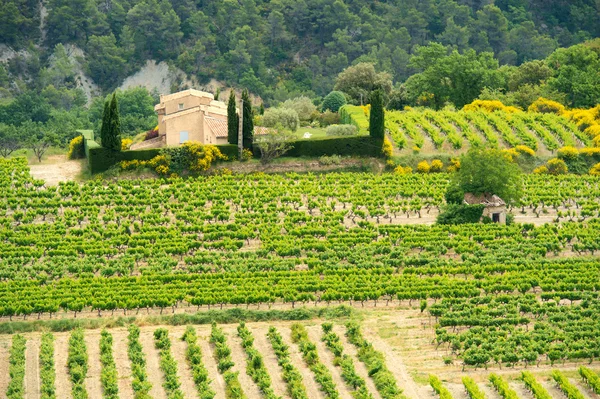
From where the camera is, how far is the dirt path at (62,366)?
2329 inches

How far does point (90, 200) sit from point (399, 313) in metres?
25.1

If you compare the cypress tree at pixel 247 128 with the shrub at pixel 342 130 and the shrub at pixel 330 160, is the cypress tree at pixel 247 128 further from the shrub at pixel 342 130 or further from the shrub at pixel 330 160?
the shrub at pixel 342 130

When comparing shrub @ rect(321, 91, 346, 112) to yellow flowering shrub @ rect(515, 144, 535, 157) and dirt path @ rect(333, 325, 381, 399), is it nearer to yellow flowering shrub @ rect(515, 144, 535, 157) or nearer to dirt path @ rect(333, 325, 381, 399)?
yellow flowering shrub @ rect(515, 144, 535, 157)

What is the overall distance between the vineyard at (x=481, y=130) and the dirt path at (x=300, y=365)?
3310 centimetres

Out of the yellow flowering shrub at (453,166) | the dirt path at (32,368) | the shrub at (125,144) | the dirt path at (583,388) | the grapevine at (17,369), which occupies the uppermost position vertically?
the shrub at (125,144)

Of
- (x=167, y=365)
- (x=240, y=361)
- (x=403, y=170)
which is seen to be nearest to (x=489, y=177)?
(x=403, y=170)

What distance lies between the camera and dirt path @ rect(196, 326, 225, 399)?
Result: 59491mm

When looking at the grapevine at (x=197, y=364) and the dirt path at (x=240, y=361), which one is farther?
the dirt path at (x=240, y=361)

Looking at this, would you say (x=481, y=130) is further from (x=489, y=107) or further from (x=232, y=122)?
(x=232, y=122)

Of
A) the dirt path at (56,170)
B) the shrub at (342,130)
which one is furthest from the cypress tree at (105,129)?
the shrub at (342,130)

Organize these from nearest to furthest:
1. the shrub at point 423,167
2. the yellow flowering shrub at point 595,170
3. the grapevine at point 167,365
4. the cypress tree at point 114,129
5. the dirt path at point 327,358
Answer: the grapevine at point 167,365, the dirt path at point 327,358, the cypress tree at point 114,129, the shrub at point 423,167, the yellow flowering shrub at point 595,170

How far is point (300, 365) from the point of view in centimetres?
6225

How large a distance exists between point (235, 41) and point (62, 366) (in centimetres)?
11466

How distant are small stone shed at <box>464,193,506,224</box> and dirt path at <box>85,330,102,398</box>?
27.4 metres
